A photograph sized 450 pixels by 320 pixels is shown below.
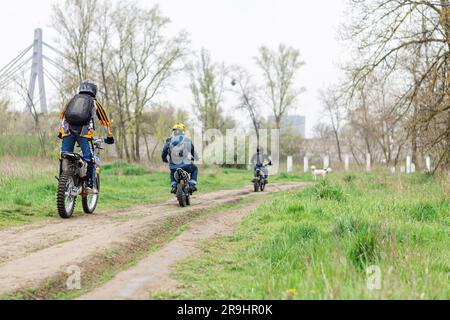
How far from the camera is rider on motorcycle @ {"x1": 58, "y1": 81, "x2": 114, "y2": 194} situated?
920 cm

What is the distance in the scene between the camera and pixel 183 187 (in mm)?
12055

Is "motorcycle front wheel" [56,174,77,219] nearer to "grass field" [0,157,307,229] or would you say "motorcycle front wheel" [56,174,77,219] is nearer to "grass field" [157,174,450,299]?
"grass field" [0,157,307,229]

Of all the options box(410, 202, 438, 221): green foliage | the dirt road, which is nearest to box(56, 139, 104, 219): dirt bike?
the dirt road

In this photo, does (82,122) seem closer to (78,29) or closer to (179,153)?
(179,153)

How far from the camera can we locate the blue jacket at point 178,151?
12.5 meters

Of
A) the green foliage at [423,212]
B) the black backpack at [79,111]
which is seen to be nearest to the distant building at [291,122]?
the green foliage at [423,212]

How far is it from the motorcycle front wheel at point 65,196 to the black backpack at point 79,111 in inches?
36.8

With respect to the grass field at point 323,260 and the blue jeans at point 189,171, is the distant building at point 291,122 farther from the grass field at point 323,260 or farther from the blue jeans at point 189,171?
the grass field at point 323,260

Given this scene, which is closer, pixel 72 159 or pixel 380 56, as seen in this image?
pixel 72 159
